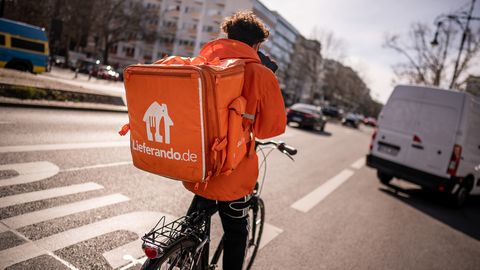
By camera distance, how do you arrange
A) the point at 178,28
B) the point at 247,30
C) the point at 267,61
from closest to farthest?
1. the point at 247,30
2. the point at 267,61
3. the point at 178,28

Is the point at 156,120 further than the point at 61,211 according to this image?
No

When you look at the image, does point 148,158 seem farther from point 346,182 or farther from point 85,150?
point 346,182

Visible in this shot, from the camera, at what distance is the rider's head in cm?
217

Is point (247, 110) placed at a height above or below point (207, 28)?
below

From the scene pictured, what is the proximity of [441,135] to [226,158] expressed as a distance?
7.01m

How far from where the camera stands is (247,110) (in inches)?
80.6

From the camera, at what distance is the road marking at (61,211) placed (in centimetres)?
332

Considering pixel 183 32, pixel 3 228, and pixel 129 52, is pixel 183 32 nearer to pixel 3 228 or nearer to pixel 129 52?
pixel 129 52

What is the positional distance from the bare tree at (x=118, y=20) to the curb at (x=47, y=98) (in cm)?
3639

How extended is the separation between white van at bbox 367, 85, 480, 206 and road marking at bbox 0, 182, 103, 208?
6641mm

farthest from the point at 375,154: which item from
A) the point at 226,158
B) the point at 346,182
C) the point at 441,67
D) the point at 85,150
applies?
the point at 441,67

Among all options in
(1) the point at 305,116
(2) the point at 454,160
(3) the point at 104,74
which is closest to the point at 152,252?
(2) the point at 454,160

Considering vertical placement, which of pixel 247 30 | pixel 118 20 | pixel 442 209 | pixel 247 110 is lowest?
pixel 442 209

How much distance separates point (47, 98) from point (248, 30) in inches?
449
